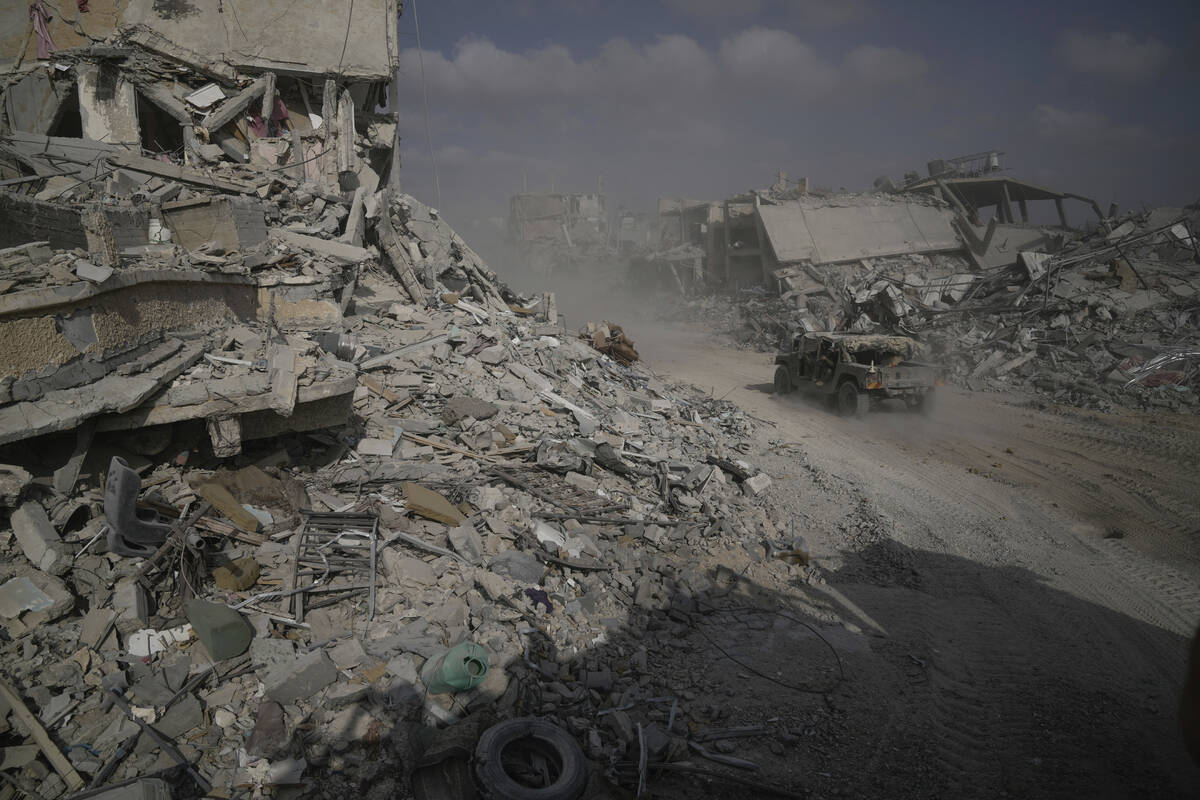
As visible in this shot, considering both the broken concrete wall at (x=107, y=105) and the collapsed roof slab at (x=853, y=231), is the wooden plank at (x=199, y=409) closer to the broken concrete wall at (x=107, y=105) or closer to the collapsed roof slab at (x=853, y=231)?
the broken concrete wall at (x=107, y=105)

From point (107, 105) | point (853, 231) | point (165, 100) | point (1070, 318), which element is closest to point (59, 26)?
point (107, 105)

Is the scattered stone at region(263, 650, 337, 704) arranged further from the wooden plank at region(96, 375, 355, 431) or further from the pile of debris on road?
the wooden plank at region(96, 375, 355, 431)

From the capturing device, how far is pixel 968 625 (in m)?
5.16

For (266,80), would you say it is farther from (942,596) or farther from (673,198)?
(673,198)

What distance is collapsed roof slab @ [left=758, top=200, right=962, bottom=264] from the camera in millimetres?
23844

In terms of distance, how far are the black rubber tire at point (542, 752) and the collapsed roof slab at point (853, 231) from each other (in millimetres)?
22748

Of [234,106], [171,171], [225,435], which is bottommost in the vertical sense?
[225,435]

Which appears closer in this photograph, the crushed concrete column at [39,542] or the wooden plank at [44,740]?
the wooden plank at [44,740]

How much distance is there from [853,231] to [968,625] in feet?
73.7

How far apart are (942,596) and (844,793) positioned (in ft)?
9.87

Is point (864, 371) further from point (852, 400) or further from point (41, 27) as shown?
point (41, 27)

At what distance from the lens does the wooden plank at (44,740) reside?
9.52 feet

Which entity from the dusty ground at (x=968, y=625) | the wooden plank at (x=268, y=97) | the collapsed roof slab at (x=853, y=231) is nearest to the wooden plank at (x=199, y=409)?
the dusty ground at (x=968, y=625)

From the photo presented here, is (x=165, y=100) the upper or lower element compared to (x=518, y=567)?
upper
